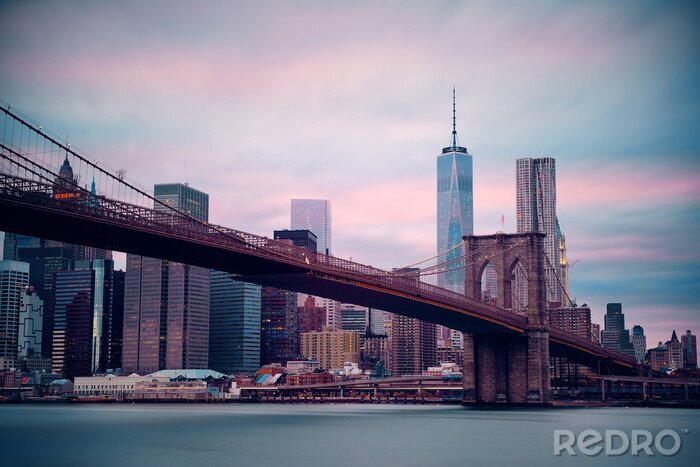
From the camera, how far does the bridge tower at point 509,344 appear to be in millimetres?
77125

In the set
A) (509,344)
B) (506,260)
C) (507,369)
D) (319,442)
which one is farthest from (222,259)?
(506,260)

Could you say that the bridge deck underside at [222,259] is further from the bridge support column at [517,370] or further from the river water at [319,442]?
the river water at [319,442]

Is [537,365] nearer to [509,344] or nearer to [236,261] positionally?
[509,344]

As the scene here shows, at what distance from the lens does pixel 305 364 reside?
194125 mm

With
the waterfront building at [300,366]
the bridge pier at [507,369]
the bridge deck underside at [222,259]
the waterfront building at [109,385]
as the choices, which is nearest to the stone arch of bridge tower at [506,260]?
the bridge pier at [507,369]

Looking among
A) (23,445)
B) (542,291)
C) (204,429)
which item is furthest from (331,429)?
(542,291)

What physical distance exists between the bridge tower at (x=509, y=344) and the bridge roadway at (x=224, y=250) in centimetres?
190

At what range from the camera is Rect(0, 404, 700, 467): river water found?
3803cm

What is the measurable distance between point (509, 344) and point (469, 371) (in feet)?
14.3

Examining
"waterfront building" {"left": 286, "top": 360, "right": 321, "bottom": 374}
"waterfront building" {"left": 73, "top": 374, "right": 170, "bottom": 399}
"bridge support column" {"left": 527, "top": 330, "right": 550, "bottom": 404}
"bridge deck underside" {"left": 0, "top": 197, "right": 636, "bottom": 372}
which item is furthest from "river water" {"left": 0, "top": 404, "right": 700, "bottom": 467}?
"waterfront building" {"left": 286, "top": 360, "right": 321, "bottom": 374}

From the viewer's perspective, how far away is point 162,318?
633ft

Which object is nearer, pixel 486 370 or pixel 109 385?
pixel 486 370

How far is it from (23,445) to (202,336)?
15459cm

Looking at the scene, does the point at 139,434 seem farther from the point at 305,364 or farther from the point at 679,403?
the point at 305,364
